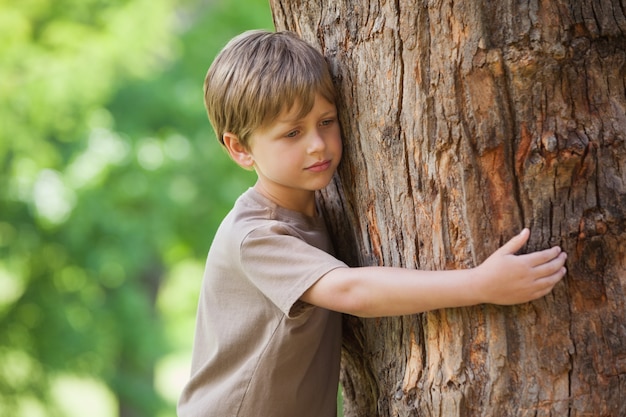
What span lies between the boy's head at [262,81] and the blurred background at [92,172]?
21.0ft

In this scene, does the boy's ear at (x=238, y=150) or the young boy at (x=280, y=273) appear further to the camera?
the boy's ear at (x=238, y=150)

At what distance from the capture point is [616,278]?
2.15 m

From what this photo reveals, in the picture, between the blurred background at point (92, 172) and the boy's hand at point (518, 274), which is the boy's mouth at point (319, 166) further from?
the blurred background at point (92, 172)

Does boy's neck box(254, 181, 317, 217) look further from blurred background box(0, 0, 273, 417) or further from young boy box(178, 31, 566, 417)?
blurred background box(0, 0, 273, 417)

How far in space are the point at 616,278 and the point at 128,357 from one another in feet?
31.9

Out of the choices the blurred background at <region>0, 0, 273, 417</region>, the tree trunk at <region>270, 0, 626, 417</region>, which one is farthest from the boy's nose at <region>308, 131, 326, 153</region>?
the blurred background at <region>0, 0, 273, 417</region>

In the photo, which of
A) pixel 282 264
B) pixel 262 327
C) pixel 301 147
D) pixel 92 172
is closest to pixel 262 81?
pixel 301 147

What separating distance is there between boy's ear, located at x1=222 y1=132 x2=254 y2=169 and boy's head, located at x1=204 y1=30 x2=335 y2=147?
2 cm

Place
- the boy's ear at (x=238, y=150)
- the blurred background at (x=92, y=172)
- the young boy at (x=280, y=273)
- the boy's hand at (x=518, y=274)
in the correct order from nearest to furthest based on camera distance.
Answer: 1. the boy's hand at (x=518, y=274)
2. the young boy at (x=280, y=273)
3. the boy's ear at (x=238, y=150)
4. the blurred background at (x=92, y=172)

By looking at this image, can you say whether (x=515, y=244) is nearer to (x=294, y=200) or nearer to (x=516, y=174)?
(x=516, y=174)

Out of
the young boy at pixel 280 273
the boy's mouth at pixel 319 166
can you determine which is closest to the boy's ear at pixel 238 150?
the young boy at pixel 280 273

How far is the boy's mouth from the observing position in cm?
251

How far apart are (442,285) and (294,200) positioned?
677mm

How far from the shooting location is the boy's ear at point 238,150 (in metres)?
2.64
